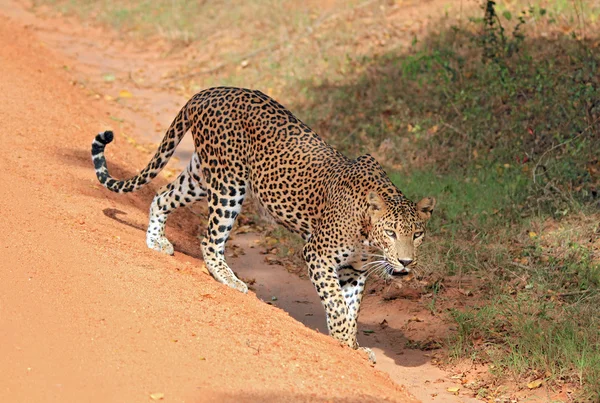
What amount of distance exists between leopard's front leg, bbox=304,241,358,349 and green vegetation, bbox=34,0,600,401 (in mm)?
995

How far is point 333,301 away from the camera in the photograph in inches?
311

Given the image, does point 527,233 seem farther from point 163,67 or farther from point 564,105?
point 163,67

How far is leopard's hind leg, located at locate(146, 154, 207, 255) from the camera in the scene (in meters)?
9.19

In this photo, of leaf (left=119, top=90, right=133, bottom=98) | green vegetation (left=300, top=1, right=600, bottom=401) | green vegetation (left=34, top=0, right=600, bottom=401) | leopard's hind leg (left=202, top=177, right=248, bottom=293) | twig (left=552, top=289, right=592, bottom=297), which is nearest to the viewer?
green vegetation (left=300, top=1, right=600, bottom=401)

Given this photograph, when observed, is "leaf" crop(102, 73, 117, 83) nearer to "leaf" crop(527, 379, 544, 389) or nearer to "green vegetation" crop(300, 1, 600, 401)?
"green vegetation" crop(300, 1, 600, 401)

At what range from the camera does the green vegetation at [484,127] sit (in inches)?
328

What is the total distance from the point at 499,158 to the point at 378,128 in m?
2.06

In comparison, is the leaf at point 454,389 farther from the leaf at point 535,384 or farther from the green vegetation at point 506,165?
the leaf at point 535,384

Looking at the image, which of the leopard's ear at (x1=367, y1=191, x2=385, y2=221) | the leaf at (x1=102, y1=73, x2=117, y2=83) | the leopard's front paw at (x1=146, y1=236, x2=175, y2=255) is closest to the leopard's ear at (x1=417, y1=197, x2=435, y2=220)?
the leopard's ear at (x1=367, y1=191, x2=385, y2=221)

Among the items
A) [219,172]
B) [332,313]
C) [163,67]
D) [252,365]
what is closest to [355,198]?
[332,313]

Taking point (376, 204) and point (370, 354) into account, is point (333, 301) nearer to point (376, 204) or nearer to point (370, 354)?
point (370, 354)

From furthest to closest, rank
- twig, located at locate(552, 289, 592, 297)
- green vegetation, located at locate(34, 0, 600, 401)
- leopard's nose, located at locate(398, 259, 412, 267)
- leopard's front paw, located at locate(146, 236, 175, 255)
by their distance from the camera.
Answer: leopard's front paw, located at locate(146, 236, 175, 255) → twig, located at locate(552, 289, 592, 297) → green vegetation, located at locate(34, 0, 600, 401) → leopard's nose, located at locate(398, 259, 412, 267)

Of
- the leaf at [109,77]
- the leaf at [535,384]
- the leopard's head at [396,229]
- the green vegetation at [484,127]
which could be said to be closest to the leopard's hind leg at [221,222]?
the leopard's head at [396,229]

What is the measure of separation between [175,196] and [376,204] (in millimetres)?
2543
